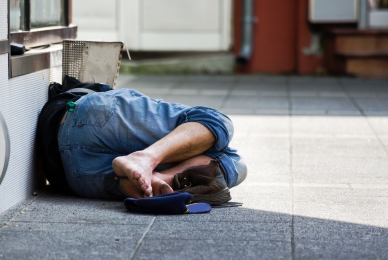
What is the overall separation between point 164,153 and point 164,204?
0.32 m

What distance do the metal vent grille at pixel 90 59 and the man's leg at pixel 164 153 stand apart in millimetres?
915

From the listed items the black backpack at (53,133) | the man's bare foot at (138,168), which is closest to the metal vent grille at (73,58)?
Result: the black backpack at (53,133)

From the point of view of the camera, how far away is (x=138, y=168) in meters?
3.83

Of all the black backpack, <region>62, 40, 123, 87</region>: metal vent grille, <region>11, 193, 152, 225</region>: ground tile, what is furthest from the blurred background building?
<region>11, 193, 152, 225</region>: ground tile

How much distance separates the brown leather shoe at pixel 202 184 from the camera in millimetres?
4027

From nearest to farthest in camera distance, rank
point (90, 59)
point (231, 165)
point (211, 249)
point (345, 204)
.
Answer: point (211, 249) < point (345, 204) < point (231, 165) < point (90, 59)

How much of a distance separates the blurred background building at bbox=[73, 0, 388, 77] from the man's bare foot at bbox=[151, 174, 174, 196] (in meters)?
7.90

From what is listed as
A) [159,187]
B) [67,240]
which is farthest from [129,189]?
[67,240]

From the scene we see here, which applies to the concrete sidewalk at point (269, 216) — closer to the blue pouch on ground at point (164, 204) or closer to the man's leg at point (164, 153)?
the blue pouch on ground at point (164, 204)

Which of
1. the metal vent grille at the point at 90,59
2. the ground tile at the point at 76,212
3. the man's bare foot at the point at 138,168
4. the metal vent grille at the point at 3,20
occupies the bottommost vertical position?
the ground tile at the point at 76,212

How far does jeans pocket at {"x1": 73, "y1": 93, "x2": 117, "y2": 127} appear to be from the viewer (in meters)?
4.13

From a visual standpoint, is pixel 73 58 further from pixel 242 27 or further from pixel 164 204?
pixel 242 27

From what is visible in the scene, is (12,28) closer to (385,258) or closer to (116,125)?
(116,125)

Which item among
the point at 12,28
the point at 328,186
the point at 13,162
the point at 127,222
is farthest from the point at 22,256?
the point at 328,186
